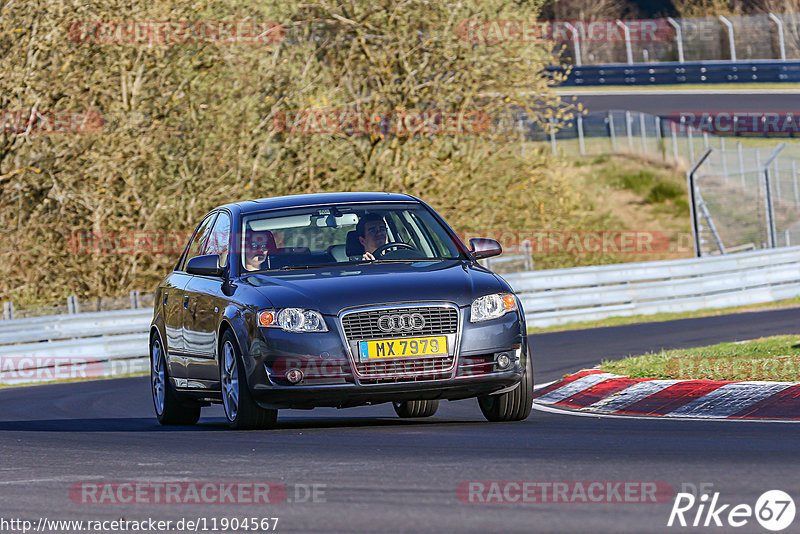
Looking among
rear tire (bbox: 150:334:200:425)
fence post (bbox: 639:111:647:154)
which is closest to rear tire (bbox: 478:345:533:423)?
rear tire (bbox: 150:334:200:425)

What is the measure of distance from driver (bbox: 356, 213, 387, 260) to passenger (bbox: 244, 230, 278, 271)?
62 centimetres

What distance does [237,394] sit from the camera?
9.57 m

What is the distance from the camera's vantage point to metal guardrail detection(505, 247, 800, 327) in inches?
917

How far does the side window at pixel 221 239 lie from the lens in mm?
10547

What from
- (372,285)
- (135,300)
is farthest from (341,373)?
(135,300)

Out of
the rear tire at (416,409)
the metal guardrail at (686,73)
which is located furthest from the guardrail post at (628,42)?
the rear tire at (416,409)

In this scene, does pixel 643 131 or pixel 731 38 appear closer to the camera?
pixel 643 131

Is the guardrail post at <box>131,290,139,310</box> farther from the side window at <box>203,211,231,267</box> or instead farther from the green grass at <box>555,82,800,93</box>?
the green grass at <box>555,82,800,93</box>

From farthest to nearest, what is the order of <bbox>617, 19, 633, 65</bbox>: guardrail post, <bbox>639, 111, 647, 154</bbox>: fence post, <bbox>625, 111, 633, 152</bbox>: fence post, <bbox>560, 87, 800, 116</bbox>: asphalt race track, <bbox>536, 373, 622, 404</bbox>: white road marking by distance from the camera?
<bbox>617, 19, 633, 65</bbox>: guardrail post < <bbox>560, 87, 800, 116</bbox>: asphalt race track < <bbox>625, 111, 633, 152</bbox>: fence post < <bbox>639, 111, 647, 154</bbox>: fence post < <bbox>536, 373, 622, 404</bbox>: white road marking

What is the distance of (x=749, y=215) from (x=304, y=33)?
51.4ft

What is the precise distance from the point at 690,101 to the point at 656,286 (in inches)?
1019

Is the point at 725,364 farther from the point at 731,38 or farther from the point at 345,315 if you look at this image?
the point at 731,38

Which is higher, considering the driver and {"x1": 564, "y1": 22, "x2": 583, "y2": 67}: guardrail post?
{"x1": 564, "y1": 22, "x2": 583, "y2": 67}: guardrail post

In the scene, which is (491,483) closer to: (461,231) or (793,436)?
(793,436)
